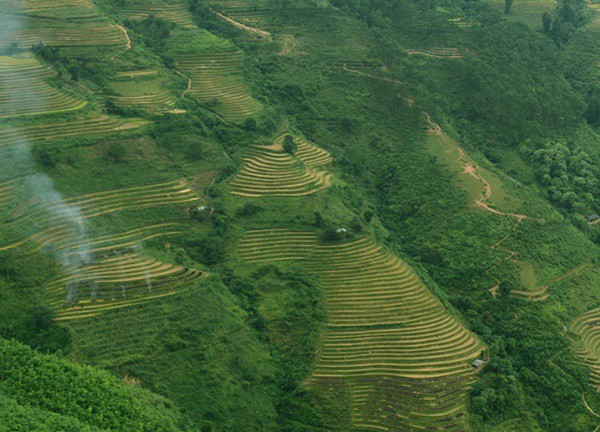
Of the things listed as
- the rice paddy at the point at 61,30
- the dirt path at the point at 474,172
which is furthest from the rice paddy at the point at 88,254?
the dirt path at the point at 474,172

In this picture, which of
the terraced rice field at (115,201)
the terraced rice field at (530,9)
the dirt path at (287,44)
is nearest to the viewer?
the terraced rice field at (115,201)

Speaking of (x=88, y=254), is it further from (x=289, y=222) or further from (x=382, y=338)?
(x=382, y=338)

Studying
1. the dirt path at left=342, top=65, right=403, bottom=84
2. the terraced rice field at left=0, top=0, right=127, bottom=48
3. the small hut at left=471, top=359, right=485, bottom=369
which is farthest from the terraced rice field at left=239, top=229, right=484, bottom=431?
the terraced rice field at left=0, top=0, right=127, bottom=48

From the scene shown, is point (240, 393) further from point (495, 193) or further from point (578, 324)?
point (495, 193)

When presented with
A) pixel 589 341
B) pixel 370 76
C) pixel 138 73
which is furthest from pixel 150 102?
pixel 589 341

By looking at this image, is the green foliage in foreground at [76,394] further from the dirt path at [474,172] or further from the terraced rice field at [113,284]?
the dirt path at [474,172]

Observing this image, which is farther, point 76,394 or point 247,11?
point 247,11

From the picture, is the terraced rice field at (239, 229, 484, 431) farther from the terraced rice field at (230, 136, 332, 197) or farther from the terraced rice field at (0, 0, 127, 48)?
the terraced rice field at (0, 0, 127, 48)
